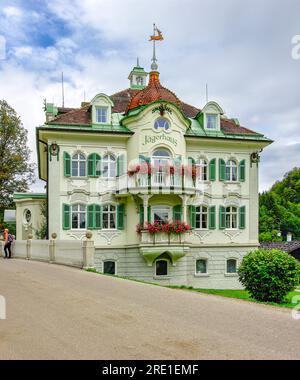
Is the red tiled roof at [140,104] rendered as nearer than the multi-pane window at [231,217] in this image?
Yes

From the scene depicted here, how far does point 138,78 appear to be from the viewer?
33.2 meters

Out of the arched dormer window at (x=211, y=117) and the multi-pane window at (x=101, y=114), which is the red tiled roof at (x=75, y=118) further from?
the arched dormer window at (x=211, y=117)

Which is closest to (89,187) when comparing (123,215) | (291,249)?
(123,215)

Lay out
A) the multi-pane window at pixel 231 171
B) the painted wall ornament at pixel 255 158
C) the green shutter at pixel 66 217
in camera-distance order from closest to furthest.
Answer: the green shutter at pixel 66 217 < the multi-pane window at pixel 231 171 < the painted wall ornament at pixel 255 158

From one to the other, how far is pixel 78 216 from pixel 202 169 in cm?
809

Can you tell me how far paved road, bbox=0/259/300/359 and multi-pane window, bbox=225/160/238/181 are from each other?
15.5 meters

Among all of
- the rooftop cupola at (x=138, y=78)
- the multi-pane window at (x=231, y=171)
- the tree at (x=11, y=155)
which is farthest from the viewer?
the tree at (x=11, y=155)

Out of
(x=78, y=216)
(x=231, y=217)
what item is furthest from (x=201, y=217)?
(x=78, y=216)

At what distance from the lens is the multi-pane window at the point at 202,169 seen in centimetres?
2762

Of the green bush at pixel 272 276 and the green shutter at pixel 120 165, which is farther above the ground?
the green shutter at pixel 120 165

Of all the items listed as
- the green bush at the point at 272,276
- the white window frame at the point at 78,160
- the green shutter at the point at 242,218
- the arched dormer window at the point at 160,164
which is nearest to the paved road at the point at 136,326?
the green bush at the point at 272,276

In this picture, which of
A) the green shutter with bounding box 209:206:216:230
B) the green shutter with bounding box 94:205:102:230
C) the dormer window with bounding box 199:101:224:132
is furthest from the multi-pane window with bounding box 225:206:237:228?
the green shutter with bounding box 94:205:102:230

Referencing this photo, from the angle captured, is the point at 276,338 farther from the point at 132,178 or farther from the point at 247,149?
the point at 247,149

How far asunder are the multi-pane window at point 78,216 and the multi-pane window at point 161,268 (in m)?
4.81
